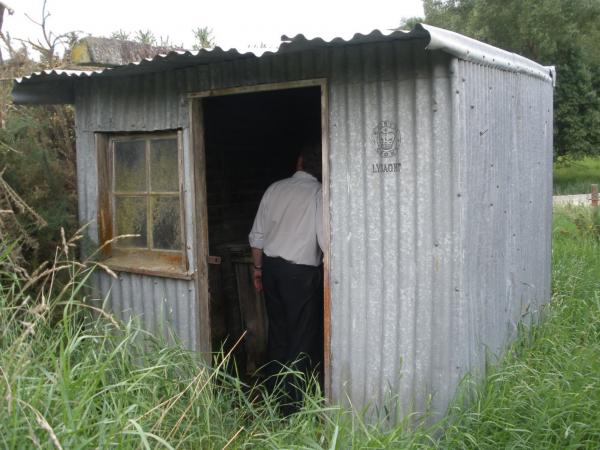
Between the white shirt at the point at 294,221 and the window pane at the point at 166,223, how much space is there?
657 mm

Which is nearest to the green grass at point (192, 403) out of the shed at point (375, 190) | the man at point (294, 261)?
the shed at point (375, 190)

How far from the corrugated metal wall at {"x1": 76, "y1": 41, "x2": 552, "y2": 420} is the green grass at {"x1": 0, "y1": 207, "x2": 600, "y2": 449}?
0.31 metres

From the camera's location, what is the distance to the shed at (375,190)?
14.0ft

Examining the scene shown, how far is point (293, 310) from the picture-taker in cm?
548

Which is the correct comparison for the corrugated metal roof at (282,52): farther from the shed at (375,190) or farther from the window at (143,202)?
the window at (143,202)

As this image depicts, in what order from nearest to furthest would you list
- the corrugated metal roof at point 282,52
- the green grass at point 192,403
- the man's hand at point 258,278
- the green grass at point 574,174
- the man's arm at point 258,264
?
the green grass at point 192,403 < the corrugated metal roof at point 282,52 < the man's arm at point 258,264 < the man's hand at point 258,278 < the green grass at point 574,174

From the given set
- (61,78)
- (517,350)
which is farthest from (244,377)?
(61,78)

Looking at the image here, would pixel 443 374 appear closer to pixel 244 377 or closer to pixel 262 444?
pixel 262 444

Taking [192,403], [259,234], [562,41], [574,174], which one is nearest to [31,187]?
[259,234]

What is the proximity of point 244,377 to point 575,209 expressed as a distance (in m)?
8.64

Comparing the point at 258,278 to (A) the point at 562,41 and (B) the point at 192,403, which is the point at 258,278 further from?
(A) the point at 562,41

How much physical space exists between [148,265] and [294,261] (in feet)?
4.01

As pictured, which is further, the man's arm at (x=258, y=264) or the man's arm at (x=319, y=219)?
the man's arm at (x=258, y=264)

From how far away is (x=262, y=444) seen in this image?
4.03 metres
